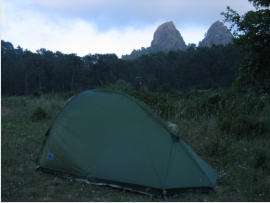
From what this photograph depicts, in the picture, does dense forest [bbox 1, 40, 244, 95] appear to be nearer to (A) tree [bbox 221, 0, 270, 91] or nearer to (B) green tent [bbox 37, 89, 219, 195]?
(A) tree [bbox 221, 0, 270, 91]

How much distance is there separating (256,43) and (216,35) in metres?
113

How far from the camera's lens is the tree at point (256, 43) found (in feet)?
15.4

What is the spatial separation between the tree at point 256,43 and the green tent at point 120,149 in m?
2.68

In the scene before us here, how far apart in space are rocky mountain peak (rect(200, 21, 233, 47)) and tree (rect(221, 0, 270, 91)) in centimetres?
10340

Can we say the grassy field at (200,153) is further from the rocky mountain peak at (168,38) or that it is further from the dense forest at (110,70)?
the rocky mountain peak at (168,38)

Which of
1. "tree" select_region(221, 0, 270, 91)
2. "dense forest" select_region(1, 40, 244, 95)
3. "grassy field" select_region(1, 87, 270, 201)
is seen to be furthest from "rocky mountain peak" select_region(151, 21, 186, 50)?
"tree" select_region(221, 0, 270, 91)

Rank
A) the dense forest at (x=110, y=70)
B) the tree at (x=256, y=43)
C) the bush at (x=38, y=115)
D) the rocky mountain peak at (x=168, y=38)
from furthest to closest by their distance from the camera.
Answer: the rocky mountain peak at (x=168, y=38)
the dense forest at (x=110, y=70)
the bush at (x=38, y=115)
the tree at (x=256, y=43)

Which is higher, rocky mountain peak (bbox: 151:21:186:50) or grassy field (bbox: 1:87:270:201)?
rocky mountain peak (bbox: 151:21:186:50)

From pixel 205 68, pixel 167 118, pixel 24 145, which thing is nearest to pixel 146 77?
pixel 205 68

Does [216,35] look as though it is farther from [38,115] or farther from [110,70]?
[38,115]

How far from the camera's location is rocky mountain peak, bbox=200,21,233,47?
103 meters

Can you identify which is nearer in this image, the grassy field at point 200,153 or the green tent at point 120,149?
the grassy field at point 200,153

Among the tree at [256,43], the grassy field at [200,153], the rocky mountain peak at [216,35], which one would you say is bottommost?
the grassy field at [200,153]

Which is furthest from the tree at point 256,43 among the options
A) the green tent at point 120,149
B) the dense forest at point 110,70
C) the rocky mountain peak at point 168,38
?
the rocky mountain peak at point 168,38
